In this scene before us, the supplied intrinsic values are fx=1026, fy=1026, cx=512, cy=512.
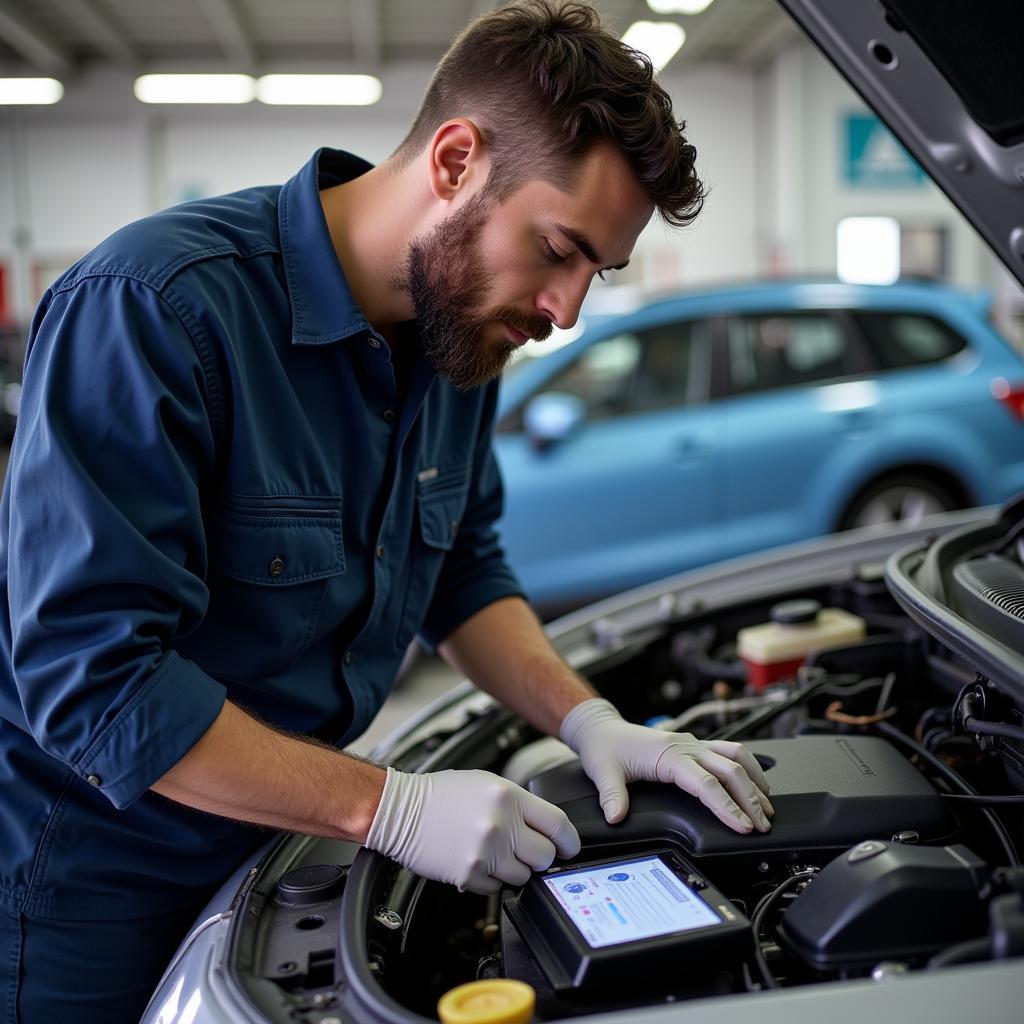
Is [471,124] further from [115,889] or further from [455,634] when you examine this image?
[115,889]

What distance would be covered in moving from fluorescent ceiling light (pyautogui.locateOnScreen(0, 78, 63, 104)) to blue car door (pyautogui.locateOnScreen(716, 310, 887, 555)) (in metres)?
8.31

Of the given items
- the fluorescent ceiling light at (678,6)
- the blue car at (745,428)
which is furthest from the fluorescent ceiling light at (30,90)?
the blue car at (745,428)

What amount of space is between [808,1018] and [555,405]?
118 inches

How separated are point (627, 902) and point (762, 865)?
0.20m

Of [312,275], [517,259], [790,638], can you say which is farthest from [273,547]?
[790,638]

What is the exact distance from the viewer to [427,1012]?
3.73ft

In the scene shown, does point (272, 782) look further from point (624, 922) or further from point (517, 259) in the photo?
point (517, 259)

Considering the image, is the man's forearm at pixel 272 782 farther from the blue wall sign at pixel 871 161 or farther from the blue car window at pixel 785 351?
the blue wall sign at pixel 871 161

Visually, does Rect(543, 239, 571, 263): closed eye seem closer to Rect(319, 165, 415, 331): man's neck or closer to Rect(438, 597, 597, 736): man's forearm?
Rect(319, 165, 415, 331): man's neck

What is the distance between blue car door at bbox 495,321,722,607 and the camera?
12.0ft

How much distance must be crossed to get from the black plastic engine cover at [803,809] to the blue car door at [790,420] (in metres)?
2.73

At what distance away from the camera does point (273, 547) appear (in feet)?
3.83

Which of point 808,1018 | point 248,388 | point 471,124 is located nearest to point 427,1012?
point 808,1018

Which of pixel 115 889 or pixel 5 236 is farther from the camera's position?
pixel 5 236
